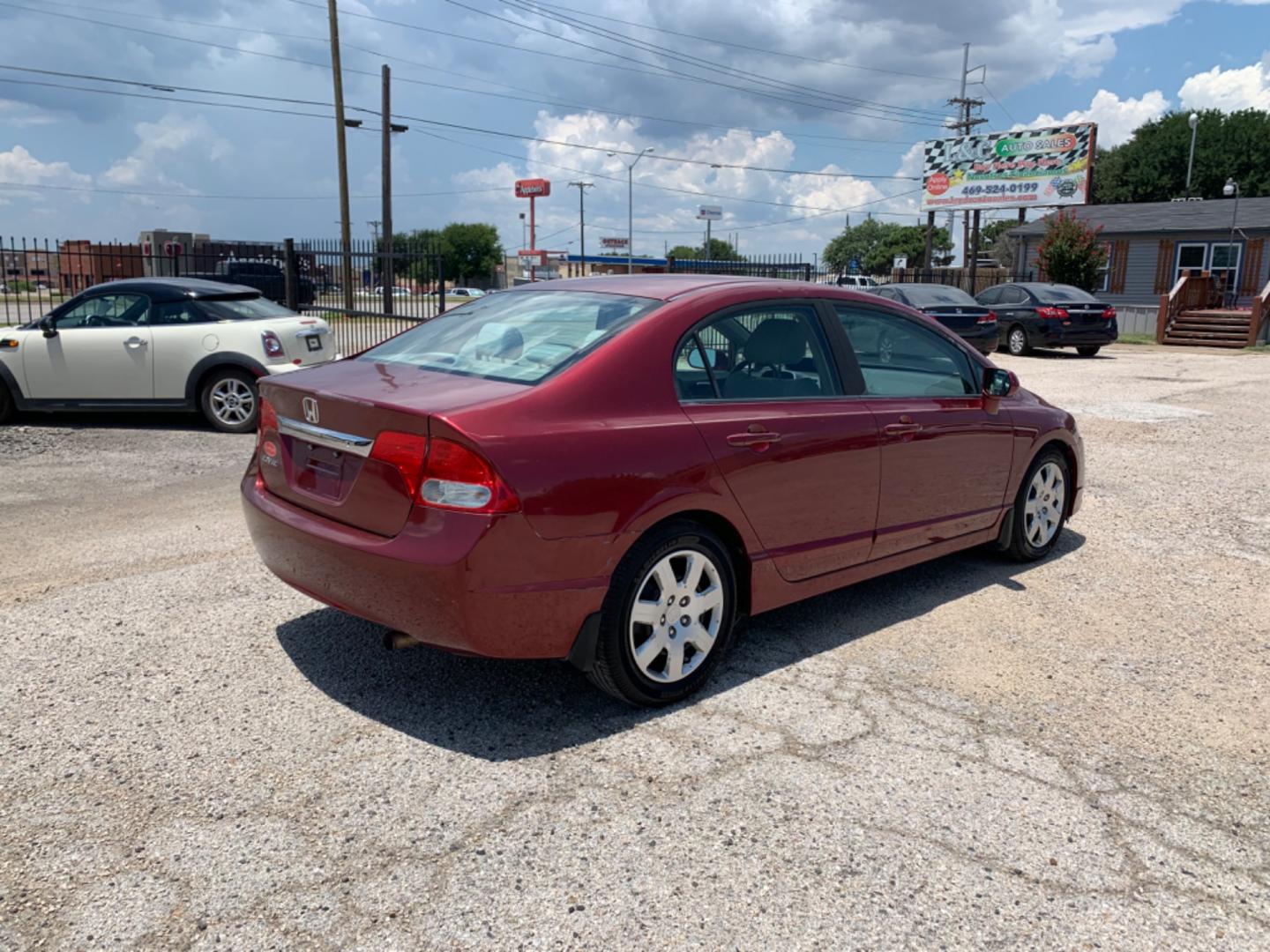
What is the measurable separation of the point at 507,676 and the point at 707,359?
1490 mm

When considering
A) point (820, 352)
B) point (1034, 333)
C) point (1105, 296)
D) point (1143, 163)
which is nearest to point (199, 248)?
point (1034, 333)

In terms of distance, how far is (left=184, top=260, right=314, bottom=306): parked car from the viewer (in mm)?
18128

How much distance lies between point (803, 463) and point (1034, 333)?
1906 cm

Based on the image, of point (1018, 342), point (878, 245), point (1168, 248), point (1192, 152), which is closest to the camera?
point (1018, 342)

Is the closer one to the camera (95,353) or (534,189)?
(95,353)

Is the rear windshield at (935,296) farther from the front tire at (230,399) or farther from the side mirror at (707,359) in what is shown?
the side mirror at (707,359)

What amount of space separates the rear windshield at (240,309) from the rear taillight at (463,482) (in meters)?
7.38

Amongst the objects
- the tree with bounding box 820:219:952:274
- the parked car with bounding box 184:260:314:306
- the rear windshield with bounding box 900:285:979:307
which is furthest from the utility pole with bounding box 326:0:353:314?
the tree with bounding box 820:219:952:274

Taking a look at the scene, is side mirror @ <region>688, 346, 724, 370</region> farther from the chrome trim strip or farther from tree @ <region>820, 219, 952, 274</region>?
tree @ <region>820, 219, 952, 274</region>

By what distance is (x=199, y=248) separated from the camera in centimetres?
2539

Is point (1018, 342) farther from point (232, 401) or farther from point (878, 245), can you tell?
point (878, 245)

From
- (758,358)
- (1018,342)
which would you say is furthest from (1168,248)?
(758,358)

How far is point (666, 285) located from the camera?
4.27 meters

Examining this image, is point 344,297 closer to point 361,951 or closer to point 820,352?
point 820,352
